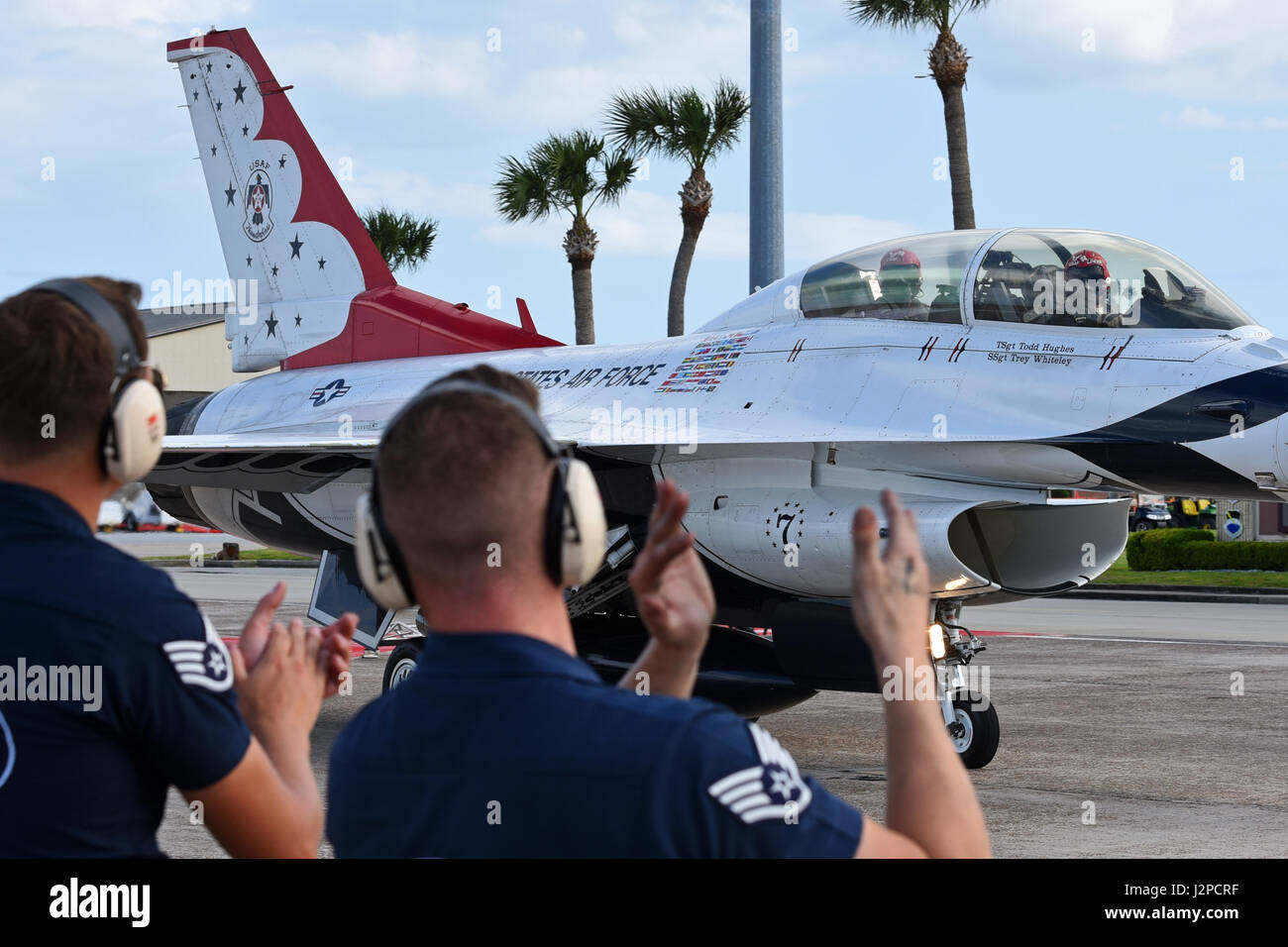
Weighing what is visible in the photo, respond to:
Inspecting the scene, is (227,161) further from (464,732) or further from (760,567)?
(464,732)

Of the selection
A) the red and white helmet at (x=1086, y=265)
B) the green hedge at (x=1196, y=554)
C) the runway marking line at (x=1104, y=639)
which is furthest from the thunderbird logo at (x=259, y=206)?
the green hedge at (x=1196, y=554)

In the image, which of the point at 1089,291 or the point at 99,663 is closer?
the point at 99,663

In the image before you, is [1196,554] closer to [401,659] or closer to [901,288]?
[901,288]

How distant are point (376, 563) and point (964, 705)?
7.14 m

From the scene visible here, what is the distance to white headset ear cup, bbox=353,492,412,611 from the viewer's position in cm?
210

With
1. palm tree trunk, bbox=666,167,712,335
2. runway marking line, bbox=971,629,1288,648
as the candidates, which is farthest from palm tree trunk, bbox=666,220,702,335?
runway marking line, bbox=971,629,1288,648

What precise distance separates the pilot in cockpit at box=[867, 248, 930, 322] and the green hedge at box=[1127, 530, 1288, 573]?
845 inches

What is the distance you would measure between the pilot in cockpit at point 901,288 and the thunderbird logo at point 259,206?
7237 mm

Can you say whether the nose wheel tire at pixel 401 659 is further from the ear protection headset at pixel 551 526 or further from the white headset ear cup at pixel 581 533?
the white headset ear cup at pixel 581 533

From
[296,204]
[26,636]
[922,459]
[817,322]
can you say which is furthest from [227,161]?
[26,636]

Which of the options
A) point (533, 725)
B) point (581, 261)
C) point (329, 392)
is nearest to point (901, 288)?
point (329, 392)

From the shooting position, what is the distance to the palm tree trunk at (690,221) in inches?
1347

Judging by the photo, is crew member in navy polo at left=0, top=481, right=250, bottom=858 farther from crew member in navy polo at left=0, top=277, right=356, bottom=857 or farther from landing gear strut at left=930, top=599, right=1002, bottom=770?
landing gear strut at left=930, top=599, right=1002, bottom=770

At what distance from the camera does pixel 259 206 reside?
14.0m
